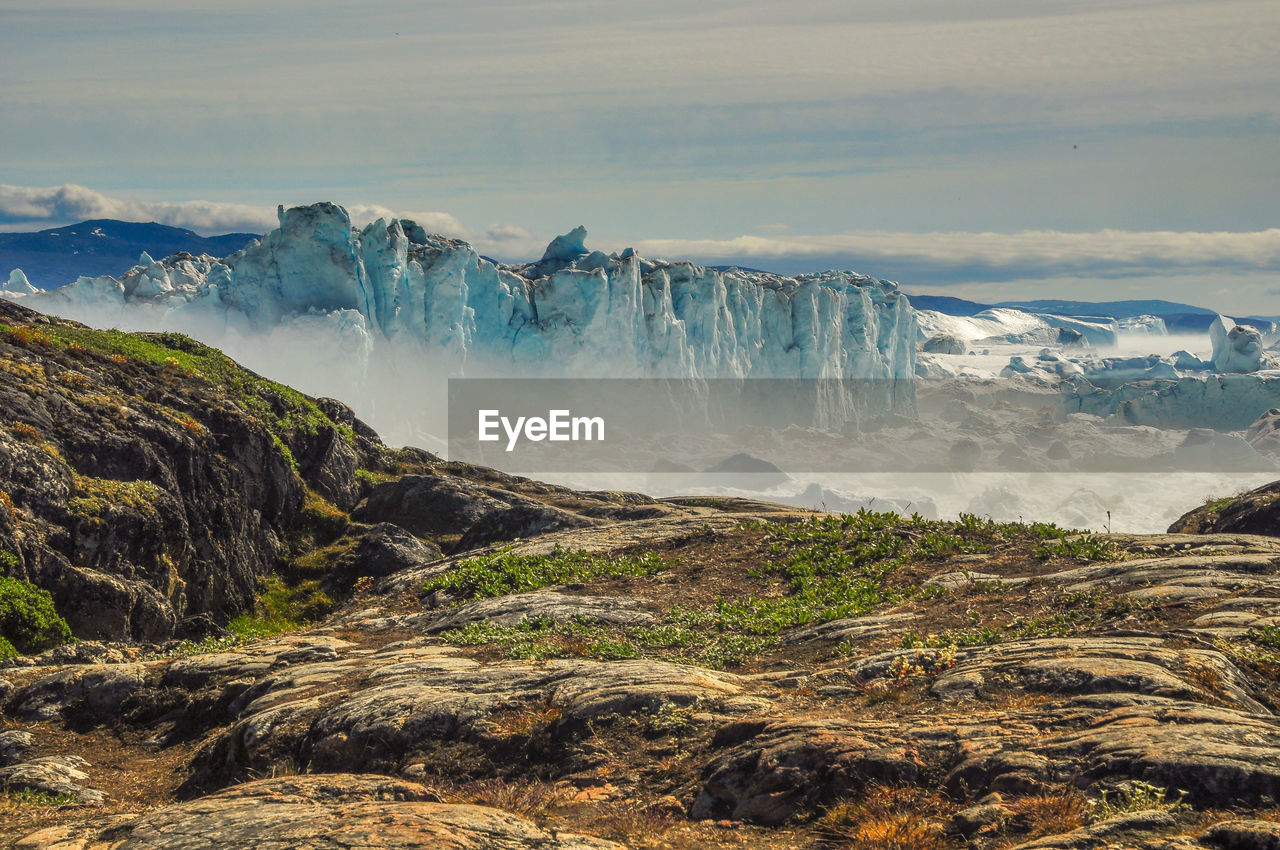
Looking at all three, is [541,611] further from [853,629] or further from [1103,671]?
[1103,671]

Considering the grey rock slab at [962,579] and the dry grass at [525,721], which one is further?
the grey rock slab at [962,579]

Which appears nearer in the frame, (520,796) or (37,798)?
(520,796)

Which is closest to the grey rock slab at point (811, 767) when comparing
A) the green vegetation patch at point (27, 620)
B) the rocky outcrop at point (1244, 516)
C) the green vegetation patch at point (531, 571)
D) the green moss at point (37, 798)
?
the green moss at point (37, 798)

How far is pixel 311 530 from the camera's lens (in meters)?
35.2

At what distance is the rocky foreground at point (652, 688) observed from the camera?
7.38 metres

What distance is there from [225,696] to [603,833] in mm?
7987

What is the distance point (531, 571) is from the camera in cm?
2075

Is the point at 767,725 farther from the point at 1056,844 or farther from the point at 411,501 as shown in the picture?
the point at 411,501

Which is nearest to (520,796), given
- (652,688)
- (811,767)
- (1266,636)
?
(652,688)

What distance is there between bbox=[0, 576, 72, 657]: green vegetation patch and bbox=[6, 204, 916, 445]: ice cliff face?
233ft

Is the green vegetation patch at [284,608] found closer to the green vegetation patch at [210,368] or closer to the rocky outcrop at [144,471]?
the rocky outcrop at [144,471]

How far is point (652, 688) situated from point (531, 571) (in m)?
10.6

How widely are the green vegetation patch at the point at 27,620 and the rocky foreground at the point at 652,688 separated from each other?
0.51 m

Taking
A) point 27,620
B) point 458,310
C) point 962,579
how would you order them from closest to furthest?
1. point 962,579
2. point 27,620
3. point 458,310
